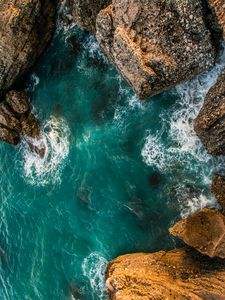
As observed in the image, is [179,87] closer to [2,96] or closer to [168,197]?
[168,197]

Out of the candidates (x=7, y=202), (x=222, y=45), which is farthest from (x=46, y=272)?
(x=222, y=45)

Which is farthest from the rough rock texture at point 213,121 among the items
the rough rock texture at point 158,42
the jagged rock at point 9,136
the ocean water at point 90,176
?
the jagged rock at point 9,136

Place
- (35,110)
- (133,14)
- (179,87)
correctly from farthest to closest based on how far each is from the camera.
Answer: (35,110), (179,87), (133,14)

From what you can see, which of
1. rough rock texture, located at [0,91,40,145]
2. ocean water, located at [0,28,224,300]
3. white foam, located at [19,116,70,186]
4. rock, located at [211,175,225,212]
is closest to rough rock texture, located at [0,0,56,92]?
rough rock texture, located at [0,91,40,145]

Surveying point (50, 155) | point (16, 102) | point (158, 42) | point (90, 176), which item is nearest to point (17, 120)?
point (16, 102)

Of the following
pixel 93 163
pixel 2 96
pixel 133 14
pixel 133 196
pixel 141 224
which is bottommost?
pixel 141 224

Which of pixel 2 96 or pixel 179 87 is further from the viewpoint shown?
pixel 2 96
